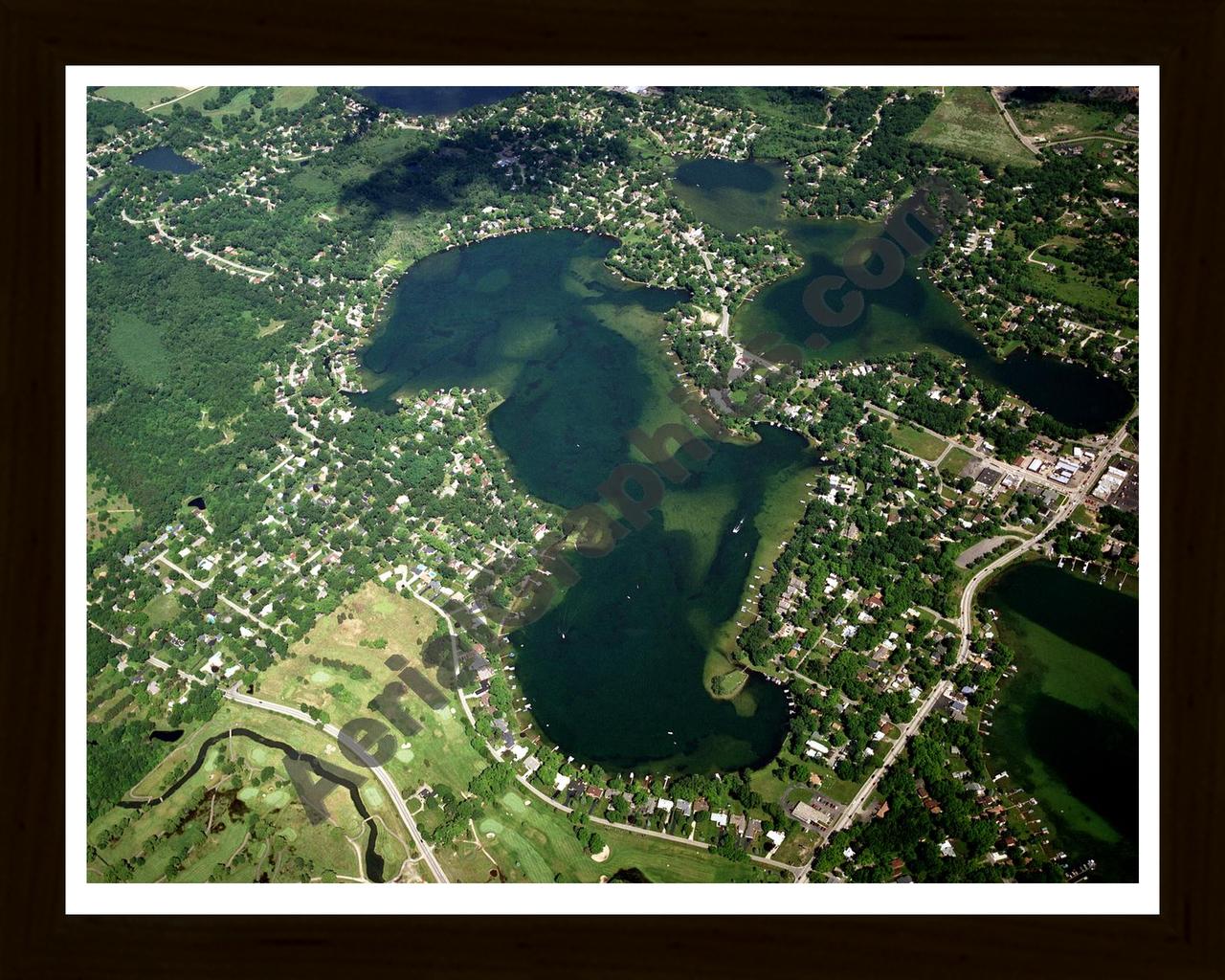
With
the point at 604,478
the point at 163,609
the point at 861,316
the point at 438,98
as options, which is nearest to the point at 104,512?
the point at 163,609

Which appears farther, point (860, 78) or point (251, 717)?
point (251, 717)

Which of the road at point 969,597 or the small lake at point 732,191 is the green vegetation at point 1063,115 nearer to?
the small lake at point 732,191

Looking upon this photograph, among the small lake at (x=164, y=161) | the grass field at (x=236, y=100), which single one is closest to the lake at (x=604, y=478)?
the small lake at (x=164, y=161)

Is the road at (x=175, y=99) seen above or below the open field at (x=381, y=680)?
above

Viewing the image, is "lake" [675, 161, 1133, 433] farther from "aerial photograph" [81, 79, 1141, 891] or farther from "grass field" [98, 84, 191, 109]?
"grass field" [98, 84, 191, 109]

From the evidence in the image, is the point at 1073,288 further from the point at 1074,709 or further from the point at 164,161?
the point at 164,161
